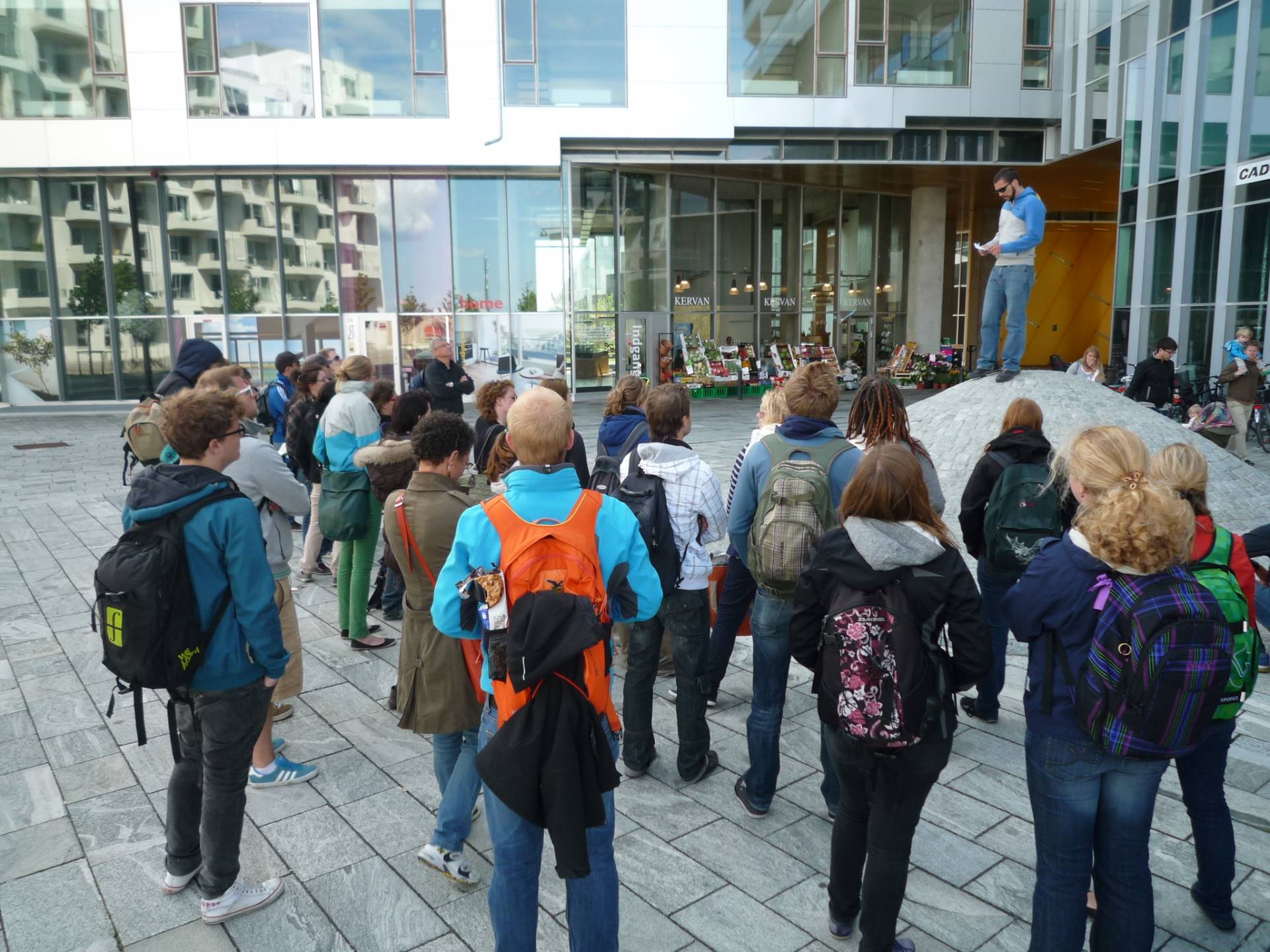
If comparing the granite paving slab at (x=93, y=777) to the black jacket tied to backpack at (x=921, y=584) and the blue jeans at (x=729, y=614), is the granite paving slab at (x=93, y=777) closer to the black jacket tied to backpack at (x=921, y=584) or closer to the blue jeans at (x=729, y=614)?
the blue jeans at (x=729, y=614)

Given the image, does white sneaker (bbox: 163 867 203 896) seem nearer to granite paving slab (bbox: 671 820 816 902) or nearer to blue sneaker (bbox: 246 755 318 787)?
blue sneaker (bbox: 246 755 318 787)

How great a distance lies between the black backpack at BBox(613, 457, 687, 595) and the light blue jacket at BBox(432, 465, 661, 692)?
1057 millimetres

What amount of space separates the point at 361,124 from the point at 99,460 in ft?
32.6

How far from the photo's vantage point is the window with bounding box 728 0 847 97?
68.4ft

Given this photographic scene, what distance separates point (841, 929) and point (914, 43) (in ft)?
74.8

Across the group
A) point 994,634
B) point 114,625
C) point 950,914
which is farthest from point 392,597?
point 950,914

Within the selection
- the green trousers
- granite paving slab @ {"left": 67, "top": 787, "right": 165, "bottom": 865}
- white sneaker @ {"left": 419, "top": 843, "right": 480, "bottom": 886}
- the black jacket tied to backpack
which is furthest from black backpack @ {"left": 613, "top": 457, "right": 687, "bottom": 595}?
the green trousers

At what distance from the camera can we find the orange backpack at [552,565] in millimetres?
2523

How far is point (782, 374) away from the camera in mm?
25734

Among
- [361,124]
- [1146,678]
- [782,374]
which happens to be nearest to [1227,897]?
[1146,678]

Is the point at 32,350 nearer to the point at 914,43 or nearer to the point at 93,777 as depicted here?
the point at 93,777

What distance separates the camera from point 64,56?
65.9 feet

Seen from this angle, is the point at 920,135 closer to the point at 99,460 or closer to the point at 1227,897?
the point at 99,460

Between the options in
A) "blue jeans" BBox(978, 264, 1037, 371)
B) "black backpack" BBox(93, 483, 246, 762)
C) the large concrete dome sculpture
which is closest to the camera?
"black backpack" BBox(93, 483, 246, 762)
